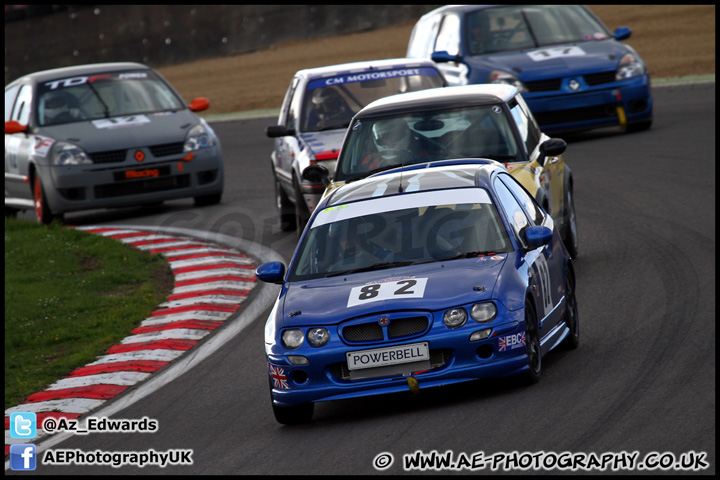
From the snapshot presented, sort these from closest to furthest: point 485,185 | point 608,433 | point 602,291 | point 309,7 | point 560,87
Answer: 1. point 608,433
2. point 485,185
3. point 602,291
4. point 560,87
5. point 309,7

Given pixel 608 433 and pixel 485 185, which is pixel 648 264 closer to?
pixel 485 185

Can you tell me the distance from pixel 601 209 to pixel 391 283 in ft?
22.4

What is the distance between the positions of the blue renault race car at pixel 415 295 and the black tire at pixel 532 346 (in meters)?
0.01

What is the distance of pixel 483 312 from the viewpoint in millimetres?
7488

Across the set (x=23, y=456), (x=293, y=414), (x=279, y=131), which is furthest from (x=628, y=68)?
(x=23, y=456)

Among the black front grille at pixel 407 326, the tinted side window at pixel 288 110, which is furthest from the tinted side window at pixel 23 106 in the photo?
the black front grille at pixel 407 326

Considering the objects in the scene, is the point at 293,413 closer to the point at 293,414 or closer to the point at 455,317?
the point at 293,414

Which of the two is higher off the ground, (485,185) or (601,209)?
(485,185)

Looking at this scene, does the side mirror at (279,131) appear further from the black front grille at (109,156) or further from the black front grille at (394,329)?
the black front grille at (394,329)

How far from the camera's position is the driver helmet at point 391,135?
11.5 metres

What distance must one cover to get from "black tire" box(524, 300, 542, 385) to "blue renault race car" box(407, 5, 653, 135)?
1009cm

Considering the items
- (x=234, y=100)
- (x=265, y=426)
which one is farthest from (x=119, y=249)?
(x=234, y=100)

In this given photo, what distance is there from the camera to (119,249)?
14.7 meters

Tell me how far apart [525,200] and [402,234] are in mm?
1245
